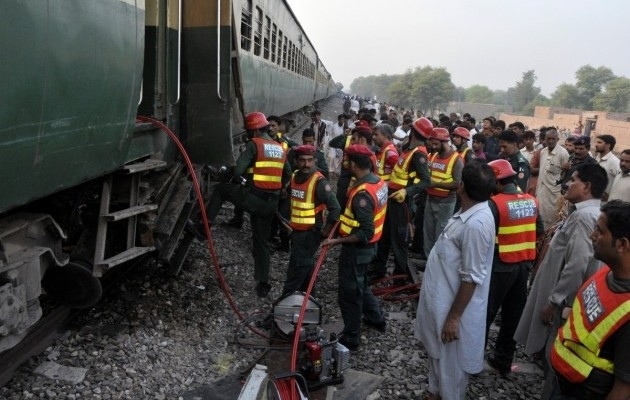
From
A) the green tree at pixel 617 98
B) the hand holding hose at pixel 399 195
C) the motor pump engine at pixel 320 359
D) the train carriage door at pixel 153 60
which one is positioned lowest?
the motor pump engine at pixel 320 359

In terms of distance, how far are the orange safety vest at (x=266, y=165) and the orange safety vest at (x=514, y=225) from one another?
2.25 metres

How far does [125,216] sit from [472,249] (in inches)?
90.7

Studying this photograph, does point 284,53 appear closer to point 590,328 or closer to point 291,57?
point 291,57

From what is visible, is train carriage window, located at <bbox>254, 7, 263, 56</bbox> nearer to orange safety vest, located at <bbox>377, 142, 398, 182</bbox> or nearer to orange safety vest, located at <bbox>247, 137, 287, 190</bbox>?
orange safety vest, located at <bbox>377, 142, 398, 182</bbox>

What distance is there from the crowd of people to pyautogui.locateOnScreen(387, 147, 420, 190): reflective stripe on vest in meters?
0.01

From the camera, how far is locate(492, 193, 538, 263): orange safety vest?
3871mm

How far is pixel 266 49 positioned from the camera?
8766mm

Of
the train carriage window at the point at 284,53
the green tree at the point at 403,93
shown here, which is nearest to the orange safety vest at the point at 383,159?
the train carriage window at the point at 284,53

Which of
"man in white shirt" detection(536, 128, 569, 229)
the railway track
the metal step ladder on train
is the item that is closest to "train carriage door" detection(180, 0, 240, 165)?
the metal step ladder on train

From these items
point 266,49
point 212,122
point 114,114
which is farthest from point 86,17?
point 266,49

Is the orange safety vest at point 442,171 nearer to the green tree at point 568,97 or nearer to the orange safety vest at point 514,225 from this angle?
the orange safety vest at point 514,225

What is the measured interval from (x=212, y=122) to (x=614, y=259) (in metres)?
3.45

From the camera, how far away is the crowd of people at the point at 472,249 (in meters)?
2.21

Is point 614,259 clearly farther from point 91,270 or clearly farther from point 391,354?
point 91,270
